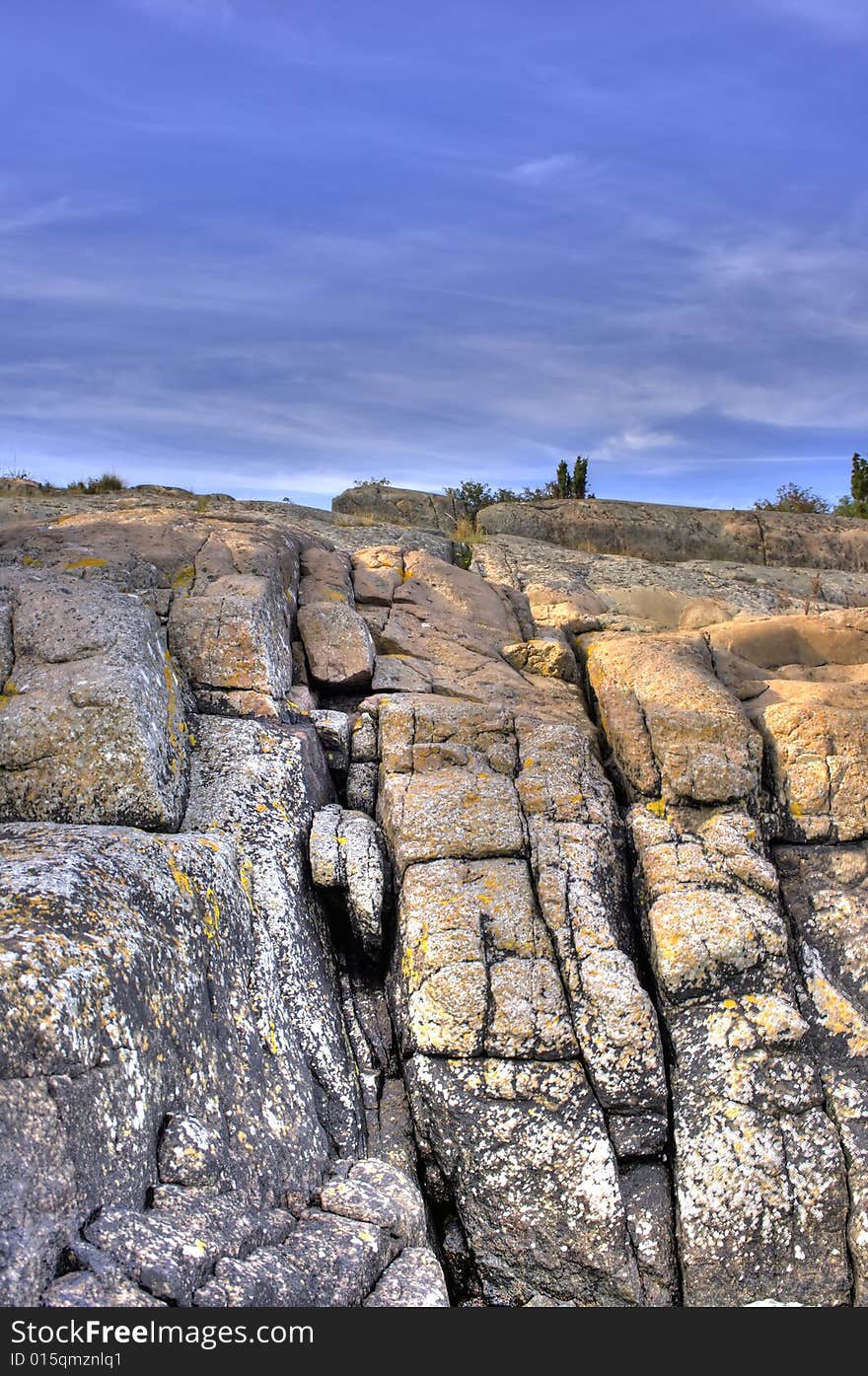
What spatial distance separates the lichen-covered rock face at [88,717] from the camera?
30.5 feet

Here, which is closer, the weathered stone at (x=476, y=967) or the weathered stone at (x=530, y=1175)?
the weathered stone at (x=530, y=1175)

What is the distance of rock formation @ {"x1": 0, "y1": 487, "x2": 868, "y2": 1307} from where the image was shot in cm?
643

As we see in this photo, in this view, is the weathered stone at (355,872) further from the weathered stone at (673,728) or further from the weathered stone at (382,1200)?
the weathered stone at (673,728)

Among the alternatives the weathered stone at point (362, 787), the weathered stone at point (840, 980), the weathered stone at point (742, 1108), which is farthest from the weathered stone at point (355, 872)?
the weathered stone at point (840, 980)

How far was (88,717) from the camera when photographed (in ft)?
31.3

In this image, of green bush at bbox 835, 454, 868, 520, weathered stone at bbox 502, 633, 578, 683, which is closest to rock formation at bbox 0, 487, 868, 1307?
weathered stone at bbox 502, 633, 578, 683

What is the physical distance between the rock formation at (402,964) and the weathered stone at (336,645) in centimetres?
4

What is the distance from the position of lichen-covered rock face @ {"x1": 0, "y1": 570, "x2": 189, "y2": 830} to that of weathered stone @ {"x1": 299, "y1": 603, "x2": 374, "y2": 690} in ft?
8.32

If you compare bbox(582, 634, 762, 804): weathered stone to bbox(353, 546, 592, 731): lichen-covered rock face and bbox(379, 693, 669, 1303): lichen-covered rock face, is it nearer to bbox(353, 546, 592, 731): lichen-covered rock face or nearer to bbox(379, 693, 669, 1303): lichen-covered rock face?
bbox(353, 546, 592, 731): lichen-covered rock face

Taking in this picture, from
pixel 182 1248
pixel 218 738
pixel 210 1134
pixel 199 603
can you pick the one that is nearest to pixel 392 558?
pixel 199 603

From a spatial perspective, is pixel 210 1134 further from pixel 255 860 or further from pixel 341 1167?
pixel 255 860

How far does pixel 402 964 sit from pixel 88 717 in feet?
12.3

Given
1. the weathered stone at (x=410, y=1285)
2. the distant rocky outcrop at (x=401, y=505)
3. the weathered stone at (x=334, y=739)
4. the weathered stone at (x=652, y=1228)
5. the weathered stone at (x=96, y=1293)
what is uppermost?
the distant rocky outcrop at (x=401, y=505)

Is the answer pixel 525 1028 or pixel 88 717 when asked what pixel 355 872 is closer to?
pixel 525 1028
